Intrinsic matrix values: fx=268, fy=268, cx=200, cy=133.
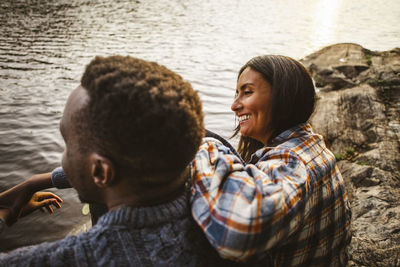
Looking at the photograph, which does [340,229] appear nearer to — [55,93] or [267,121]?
[267,121]

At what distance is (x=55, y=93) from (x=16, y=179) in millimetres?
3658

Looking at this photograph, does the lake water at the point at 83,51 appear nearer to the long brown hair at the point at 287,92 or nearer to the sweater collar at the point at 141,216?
the sweater collar at the point at 141,216

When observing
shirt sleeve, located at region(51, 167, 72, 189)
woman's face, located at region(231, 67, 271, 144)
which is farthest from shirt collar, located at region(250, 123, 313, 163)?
shirt sleeve, located at region(51, 167, 72, 189)

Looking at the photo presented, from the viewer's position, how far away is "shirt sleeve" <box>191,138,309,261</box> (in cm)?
105

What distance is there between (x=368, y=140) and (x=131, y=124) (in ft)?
16.1

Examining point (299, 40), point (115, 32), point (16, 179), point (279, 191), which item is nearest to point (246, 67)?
point (279, 191)

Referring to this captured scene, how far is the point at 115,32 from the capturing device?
51.2 ft

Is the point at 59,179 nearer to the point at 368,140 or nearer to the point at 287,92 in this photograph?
the point at 287,92

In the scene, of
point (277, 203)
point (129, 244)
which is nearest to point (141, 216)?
point (129, 244)

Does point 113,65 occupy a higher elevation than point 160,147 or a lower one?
higher

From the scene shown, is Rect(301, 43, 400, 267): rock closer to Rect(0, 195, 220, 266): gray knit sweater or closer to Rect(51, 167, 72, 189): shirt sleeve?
Rect(0, 195, 220, 266): gray knit sweater

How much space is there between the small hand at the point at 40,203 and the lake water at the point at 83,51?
1.70 meters

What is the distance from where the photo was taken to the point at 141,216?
107cm

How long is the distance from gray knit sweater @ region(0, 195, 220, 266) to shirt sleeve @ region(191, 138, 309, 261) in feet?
0.34
